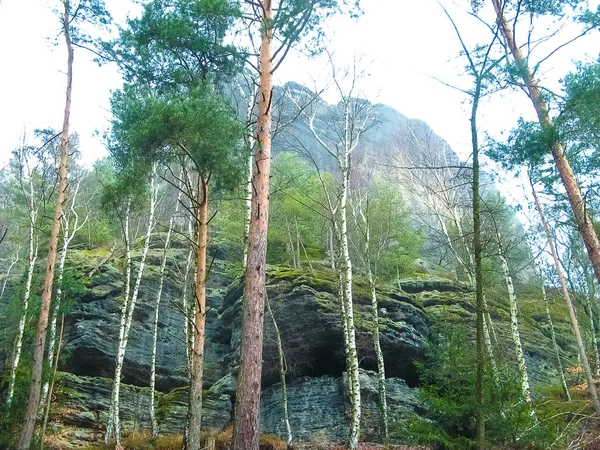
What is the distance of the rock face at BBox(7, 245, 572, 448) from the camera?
14.0m

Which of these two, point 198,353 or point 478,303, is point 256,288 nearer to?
point 198,353

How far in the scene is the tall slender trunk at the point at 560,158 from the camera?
789 cm

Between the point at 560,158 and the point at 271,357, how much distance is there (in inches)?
426

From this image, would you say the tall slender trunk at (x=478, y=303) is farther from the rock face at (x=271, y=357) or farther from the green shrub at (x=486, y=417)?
the rock face at (x=271, y=357)

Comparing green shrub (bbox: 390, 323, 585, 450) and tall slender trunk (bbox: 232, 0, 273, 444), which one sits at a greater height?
tall slender trunk (bbox: 232, 0, 273, 444)

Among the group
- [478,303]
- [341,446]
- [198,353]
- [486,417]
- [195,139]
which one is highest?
[195,139]

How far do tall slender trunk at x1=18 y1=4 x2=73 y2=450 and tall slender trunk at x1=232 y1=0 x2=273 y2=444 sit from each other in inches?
191

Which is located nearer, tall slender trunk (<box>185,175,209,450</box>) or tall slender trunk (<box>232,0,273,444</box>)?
tall slender trunk (<box>232,0,273,444</box>)

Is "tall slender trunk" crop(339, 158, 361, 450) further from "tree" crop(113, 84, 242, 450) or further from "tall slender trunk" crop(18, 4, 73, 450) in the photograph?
"tall slender trunk" crop(18, 4, 73, 450)

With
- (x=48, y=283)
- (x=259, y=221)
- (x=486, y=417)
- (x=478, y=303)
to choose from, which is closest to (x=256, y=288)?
(x=259, y=221)

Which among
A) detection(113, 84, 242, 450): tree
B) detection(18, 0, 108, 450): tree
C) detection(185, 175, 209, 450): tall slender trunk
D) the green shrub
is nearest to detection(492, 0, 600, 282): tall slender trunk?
the green shrub

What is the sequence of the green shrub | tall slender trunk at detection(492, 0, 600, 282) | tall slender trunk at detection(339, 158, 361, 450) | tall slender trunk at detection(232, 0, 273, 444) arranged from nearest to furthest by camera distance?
tall slender trunk at detection(232, 0, 273, 444) < the green shrub < tall slender trunk at detection(492, 0, 600, 282) < tall slender trunk at detection(339, 158, 361, 450)

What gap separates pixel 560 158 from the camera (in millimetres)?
8398

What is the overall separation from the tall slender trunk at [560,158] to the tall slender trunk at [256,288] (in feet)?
14.1
